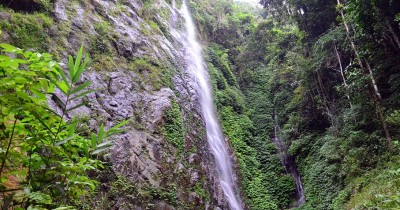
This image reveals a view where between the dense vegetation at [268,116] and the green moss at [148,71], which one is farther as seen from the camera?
the green moss at [148,71]

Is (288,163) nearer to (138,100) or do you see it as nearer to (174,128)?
(174,128)

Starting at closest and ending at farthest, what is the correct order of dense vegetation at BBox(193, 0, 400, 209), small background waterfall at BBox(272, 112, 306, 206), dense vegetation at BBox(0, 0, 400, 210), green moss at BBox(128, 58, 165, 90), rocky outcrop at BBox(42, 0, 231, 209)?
dense vegetation at BBox(0, 0, 400, 210) < rocky outcrop at BBox(42, 0, 231, 209) < dense vegetation at BBox(193, 0, 400, 209) < green moss at BBox(128, 58, 165, 90) < small background waterfall at BBox(272, 112, 306, 206)

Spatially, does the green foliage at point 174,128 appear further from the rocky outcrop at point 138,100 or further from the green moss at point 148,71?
the green moss at point 148,71

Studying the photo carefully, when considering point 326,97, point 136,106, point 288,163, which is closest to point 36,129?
point 136,106

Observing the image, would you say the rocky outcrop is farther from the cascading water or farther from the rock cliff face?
the cascading water

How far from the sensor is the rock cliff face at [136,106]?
729 centimetres

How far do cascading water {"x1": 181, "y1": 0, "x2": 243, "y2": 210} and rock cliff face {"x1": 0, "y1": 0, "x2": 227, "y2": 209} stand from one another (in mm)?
866

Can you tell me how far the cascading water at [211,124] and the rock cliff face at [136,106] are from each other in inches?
34.1

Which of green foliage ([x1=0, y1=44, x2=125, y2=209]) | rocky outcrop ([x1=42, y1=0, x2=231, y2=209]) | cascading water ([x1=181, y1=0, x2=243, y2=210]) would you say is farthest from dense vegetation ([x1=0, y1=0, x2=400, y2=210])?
cascading water ([x1=181, y1=0, x2=243, y2=210])

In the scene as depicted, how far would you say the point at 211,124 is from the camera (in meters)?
13.9

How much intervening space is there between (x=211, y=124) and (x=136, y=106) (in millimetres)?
5427

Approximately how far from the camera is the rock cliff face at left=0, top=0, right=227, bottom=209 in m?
7.29

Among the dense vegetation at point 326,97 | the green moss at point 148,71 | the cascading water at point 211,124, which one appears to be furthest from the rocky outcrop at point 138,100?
the dense vegetation at point 326,97

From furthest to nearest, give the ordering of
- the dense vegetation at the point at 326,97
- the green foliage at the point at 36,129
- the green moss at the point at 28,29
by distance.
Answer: the dense vegetation at the point at 326,97, the green moss at the point at 28,29, the green foliage at the point at 36,129
